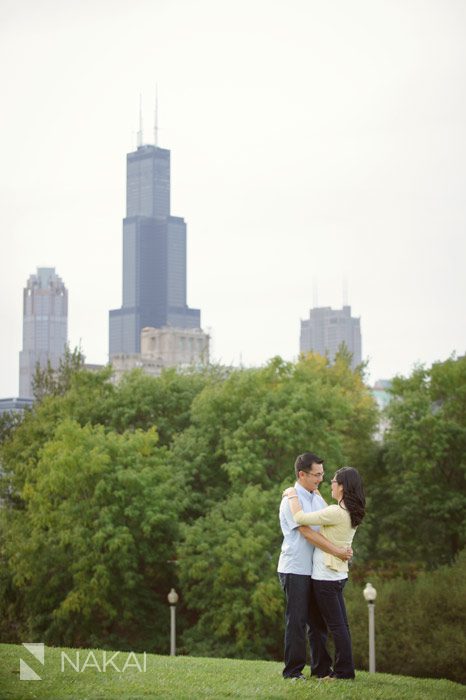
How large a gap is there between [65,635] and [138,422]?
11.0 metres

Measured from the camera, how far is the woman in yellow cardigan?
10.0 m

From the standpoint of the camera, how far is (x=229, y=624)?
113 feet

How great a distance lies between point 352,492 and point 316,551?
2.11 ft

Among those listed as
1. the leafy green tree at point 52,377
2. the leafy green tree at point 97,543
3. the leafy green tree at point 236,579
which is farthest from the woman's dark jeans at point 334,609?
the leafy green tree at point 52,377

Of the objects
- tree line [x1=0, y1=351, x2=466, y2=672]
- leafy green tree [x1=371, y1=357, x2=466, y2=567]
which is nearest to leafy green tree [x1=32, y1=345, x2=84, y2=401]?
tree line [x1=0, y1=351, x2=466, y2=672]

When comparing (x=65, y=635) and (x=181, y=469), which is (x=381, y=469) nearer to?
(x=181, y=469)

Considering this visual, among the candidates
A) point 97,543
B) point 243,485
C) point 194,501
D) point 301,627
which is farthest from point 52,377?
point 301,627

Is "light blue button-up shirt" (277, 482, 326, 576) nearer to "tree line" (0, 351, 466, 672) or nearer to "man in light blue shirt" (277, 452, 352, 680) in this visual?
"man in light blue shirt" (277, 452, 352, 680)

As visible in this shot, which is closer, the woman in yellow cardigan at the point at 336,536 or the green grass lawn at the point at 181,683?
the green grass lawn at the point at 181,683

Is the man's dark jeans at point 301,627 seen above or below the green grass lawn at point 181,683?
above

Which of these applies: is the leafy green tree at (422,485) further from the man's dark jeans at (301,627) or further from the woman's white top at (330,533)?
the woman's white top at (330,533)

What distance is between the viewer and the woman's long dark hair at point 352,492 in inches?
395

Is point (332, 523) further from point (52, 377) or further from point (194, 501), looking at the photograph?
point (52, 377)

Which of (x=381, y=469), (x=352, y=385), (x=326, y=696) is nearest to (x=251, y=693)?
(x=326, y=696)
